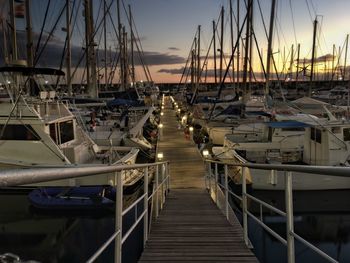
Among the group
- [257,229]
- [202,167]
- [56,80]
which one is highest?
[56,80]

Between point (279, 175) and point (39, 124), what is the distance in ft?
28.8

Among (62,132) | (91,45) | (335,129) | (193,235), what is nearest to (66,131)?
(62,132)

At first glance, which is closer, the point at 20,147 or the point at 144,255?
the point at 144,255

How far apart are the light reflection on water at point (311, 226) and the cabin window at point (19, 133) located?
762 centimetres

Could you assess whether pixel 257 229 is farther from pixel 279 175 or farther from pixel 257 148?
pixel 257 148

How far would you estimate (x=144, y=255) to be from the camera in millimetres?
4594

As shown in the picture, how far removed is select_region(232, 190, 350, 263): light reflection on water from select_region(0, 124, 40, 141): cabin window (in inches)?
300

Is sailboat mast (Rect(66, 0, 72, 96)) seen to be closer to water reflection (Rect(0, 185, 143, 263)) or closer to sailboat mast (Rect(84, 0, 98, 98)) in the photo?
sailboat mast (Rect(84, 0, 98, 98))

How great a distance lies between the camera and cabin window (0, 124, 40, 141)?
12820 millimetres

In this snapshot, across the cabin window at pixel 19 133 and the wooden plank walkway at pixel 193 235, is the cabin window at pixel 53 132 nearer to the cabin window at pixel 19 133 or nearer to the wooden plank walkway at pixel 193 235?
the cabin window at pixel 19 133

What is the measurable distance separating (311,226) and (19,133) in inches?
389

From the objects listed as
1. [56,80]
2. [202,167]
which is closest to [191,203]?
[202,167]

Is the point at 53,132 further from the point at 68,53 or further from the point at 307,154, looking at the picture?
the point at 68,53

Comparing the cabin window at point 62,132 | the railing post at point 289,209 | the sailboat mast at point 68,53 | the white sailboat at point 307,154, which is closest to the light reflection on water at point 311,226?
the white sailboat at point 307,154
